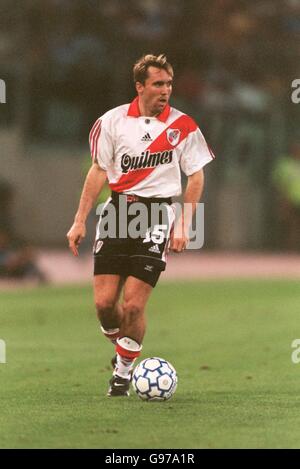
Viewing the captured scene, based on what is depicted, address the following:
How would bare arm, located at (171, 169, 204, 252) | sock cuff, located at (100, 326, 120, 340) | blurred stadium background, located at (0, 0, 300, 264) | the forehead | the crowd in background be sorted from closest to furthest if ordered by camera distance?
bare arm, located at (171, 169, 204, 252), the forehead, sock cuff, located at (100, 326, 120, 340), the crowd in background, blurred stadium background, located at (0, 0, 300, 264)

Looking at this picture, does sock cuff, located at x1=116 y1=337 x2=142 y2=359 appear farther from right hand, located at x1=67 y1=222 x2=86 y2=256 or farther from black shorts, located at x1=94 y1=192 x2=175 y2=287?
right hand, located at x1=67 y1=222 x2=86 y2=256

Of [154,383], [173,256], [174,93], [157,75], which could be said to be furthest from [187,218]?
[174,93]

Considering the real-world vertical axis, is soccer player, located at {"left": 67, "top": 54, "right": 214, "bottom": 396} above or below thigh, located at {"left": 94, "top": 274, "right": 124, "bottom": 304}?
above

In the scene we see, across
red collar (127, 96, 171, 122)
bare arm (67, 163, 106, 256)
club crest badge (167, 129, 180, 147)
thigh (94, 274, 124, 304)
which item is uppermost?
red collar (127, 96, 171, 122)

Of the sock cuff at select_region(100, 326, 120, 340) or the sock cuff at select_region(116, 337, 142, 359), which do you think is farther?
the sock cuff at select_region(100, 326, 120, 340)

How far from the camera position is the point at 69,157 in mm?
37281

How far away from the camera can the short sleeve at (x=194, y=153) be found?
10.6m

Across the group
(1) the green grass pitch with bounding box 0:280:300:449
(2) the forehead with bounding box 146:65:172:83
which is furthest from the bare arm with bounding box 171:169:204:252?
(1) the green grass pitch with bounding box 0:280:300:449

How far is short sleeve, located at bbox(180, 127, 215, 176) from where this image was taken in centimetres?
1065

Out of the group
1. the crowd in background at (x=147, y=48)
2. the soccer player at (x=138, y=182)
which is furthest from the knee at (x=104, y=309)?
the crowd in background at (x=147, y=48)

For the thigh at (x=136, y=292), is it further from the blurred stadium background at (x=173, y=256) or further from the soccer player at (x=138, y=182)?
the blurred stadium background at (x=173, y=256)

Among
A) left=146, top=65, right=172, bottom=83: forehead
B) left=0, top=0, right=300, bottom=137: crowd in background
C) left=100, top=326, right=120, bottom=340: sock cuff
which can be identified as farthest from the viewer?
left=0, top=0, right=300, bottom=137: crowd in background

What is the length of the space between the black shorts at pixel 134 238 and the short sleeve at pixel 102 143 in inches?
11.3

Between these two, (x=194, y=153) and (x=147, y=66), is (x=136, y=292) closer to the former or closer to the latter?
(x=194, y=153)
